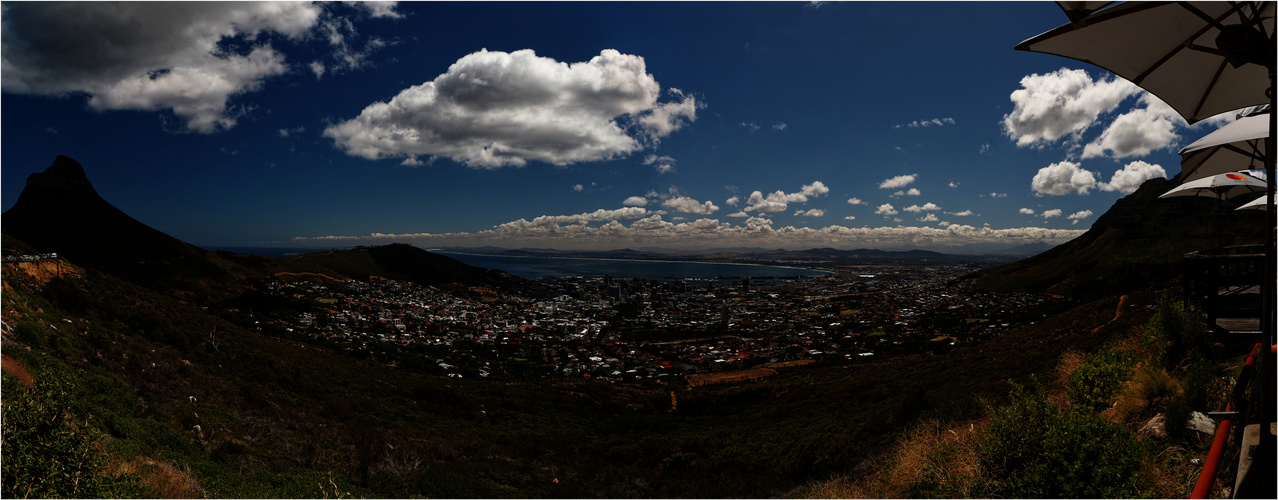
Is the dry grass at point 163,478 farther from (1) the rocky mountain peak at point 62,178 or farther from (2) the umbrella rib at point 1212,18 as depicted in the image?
(1) the rocky mountain peak at point 62,178

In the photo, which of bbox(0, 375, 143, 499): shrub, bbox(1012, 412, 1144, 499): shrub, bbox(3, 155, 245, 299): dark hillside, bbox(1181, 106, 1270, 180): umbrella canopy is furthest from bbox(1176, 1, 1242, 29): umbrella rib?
bbox(3, 155, 245, 299): dark hillside

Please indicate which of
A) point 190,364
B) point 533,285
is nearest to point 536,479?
point 190,364

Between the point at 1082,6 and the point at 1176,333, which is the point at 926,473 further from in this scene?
the point at 1082,6

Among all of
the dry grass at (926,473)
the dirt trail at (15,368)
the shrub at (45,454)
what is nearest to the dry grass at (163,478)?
the shrub at (45,454)

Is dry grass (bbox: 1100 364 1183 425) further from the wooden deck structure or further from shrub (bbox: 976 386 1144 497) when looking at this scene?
shrub (bbox: 976 386 1144 497)

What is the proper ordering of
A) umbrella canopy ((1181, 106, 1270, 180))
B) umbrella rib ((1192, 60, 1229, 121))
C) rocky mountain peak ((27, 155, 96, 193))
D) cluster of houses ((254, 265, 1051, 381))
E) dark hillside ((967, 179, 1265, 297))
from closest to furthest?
umbrella rib ((1192, 60, 1229, 121)), umbrella canopy ((1181, 106, 1270, 180)), cluster of houses ((254, 265, 1051, 381)), rocky mountain peak ((27, 155, 96, 193)), dark hillside ((967, 179, 1265, 297))

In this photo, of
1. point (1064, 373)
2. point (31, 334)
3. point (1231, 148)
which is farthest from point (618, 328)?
point (1231, 148)
